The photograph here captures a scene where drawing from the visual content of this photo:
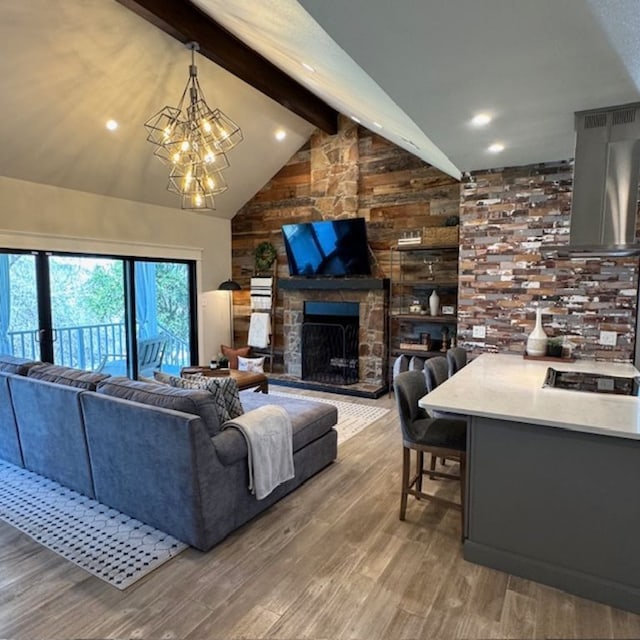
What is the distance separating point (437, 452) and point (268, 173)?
5.46m

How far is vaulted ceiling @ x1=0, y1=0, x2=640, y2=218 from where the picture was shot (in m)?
1.79

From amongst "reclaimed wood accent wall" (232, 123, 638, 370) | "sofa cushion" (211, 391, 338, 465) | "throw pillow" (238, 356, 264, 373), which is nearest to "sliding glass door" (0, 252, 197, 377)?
"throw pillow" (238, 356, 264, 373)

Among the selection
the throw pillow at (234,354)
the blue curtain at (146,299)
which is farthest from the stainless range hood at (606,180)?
the blue curtain at (146,299)

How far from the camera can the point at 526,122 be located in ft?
10.1

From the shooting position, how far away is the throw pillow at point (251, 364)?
259 inches

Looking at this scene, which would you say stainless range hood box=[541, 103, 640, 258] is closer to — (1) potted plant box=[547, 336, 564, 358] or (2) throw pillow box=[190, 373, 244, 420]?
(1) potted plant box=[547, 336, 564, 358]

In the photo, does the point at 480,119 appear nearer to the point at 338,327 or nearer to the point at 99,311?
the point at 338,327

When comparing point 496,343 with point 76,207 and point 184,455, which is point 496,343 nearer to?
point 184,455

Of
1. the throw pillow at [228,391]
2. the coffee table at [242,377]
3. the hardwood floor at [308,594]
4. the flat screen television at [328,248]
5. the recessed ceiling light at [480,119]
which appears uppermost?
the recessed ceiling light at [480,119]

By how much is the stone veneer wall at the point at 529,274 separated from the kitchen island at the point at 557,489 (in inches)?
74.4

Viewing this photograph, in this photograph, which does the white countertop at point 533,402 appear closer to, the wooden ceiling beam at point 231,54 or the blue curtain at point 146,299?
the wooden ceiling beam at point 231,54

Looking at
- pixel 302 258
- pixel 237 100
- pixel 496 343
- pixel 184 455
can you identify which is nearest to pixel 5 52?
pixel 237 100

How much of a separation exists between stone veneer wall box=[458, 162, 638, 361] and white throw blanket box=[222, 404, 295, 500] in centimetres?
263

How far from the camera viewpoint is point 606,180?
294 cm
